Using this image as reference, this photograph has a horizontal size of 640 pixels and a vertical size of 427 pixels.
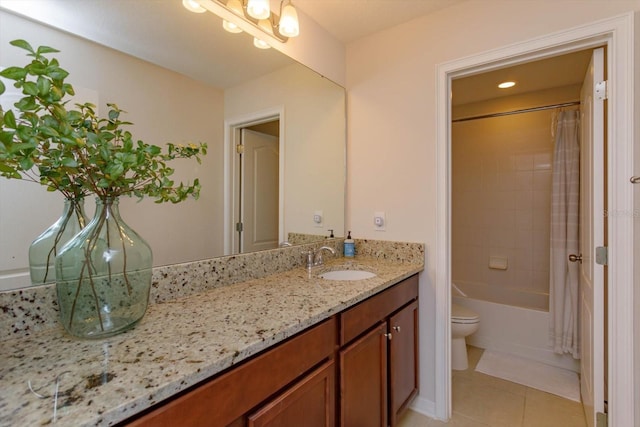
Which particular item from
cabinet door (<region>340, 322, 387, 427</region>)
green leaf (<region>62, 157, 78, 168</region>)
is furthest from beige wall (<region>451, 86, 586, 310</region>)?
green leaf (<region>62, 157, 78, 168</region>)

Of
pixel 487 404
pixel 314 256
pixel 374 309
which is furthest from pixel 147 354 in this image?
pixel 487 404

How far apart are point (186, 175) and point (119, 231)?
420mm

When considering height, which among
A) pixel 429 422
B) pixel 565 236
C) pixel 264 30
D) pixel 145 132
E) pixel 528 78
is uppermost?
pixel 528 78

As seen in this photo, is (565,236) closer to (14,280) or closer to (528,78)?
(528,78)

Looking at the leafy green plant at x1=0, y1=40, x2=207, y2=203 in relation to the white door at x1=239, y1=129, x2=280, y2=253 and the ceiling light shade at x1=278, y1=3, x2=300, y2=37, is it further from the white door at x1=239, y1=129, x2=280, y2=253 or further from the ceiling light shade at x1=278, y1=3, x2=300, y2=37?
the ceiling light shade at x1=278, y1=3, x2=300, y2=37

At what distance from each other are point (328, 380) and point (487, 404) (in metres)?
1.42

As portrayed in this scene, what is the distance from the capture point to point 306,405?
3.30 feet

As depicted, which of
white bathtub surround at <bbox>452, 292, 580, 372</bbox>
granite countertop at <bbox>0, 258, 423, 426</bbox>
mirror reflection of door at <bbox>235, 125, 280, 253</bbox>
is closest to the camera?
granite countertop at <bbox>0, 258, 423, 426</bbox>

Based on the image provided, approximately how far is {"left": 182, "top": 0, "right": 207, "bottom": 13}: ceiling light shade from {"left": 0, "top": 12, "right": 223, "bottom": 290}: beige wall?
0.31 metres

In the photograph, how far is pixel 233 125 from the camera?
147 centimetres

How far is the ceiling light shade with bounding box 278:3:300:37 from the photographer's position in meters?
1.57

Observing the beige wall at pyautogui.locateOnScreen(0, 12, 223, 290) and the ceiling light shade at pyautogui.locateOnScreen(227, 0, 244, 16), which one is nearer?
the beige wall at pyautogui.locateOnScreen(0, 12, 223, 290)

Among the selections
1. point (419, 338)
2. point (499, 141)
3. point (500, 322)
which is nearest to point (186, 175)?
point (419, 338)

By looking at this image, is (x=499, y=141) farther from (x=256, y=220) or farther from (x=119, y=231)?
(x=119, y=231)
